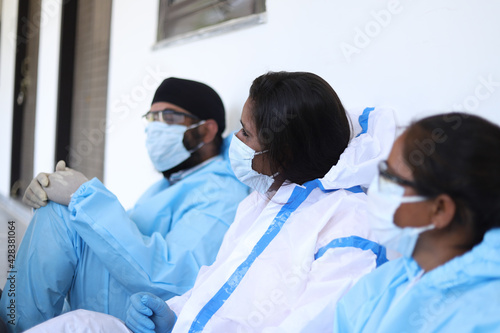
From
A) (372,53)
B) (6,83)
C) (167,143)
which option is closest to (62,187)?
(167,143)

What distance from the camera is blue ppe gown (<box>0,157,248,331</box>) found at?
1632 millimetres

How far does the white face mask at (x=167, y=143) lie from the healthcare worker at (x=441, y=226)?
1331 mm

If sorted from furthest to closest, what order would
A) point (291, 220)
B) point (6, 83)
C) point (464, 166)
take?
point (6, 83) < point (291, 220) < point (464, 166)

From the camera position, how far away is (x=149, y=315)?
53.8 inches

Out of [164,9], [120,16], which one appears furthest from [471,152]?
[120,16]

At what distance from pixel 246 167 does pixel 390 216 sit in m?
0.70

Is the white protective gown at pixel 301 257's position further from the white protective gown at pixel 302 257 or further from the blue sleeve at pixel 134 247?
the blue sleeve at pixel 134 247

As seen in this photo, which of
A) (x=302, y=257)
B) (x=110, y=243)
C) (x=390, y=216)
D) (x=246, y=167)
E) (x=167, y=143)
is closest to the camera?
(x=390, y=216)

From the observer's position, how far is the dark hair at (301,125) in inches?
53.6

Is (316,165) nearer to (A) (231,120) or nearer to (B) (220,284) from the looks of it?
(B) (220,284)

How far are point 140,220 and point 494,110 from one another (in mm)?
1505

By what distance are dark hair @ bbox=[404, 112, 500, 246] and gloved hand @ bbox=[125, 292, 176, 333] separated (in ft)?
2.91

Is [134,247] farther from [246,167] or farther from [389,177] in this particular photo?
[389,177]

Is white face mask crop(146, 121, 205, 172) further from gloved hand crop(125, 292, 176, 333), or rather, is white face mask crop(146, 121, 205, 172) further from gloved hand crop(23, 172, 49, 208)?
gloved hand crop(125, 292, 176, 333)
